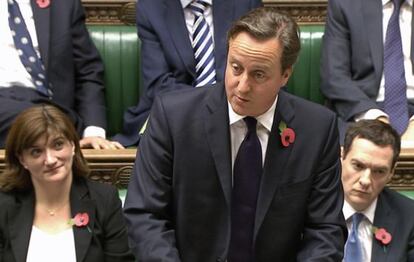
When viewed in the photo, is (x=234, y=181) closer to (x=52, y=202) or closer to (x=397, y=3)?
(x=52, y=202)

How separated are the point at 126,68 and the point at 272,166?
0.87 metres

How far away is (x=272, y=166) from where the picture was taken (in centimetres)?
114

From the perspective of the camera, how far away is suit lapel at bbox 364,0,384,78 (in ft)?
5.92

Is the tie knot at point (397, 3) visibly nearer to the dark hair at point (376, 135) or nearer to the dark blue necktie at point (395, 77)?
the dark blue necktie at point (395, 77)

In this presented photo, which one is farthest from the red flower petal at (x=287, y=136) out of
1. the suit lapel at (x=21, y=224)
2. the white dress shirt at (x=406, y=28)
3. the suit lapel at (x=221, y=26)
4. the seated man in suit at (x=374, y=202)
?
the white dress shirt at (x=406, y=28)

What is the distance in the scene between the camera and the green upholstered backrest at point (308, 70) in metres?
1.96

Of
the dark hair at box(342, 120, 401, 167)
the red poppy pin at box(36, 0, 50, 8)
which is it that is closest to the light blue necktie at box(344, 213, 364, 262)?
the dark hair at box(342, 120, 401, 167)

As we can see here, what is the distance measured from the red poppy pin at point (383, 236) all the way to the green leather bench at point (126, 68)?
0.60 m

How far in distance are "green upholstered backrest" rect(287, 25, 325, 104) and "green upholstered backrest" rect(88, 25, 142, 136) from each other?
14.2 inches

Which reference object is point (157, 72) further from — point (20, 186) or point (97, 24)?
point (20, 186)

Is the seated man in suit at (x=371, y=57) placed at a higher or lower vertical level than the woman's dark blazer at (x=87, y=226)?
higher

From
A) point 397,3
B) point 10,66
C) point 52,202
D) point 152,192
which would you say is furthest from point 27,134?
point 397,3

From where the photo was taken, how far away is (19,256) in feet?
4.19

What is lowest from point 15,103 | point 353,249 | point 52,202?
point 353,249
